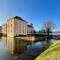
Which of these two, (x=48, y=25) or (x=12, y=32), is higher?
(x=48, y=25)

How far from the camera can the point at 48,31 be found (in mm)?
67125

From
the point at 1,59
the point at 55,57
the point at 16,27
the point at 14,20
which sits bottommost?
the point at 1,59

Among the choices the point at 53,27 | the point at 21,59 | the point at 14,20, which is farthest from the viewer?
the point at 53,27

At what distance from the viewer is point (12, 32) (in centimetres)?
6022

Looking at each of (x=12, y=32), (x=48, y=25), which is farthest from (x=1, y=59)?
(x=48, y=25)

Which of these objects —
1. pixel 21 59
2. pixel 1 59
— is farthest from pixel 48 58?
pixel 1 59

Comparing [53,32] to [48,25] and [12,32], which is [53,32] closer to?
[48,25]

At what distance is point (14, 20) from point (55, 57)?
2068 inches

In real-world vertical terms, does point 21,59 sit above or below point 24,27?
below

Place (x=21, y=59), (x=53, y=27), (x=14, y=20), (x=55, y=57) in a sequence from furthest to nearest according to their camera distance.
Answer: (x=53, y=27)
(x=14, y=20)
(x=21, y=59)
(x=55, y=57)

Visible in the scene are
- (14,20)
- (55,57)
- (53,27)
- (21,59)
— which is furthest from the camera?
(53,27)

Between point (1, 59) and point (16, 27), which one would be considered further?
point (16, 27)

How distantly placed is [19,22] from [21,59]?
52753mm

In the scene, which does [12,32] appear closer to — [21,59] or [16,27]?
[16,27]
